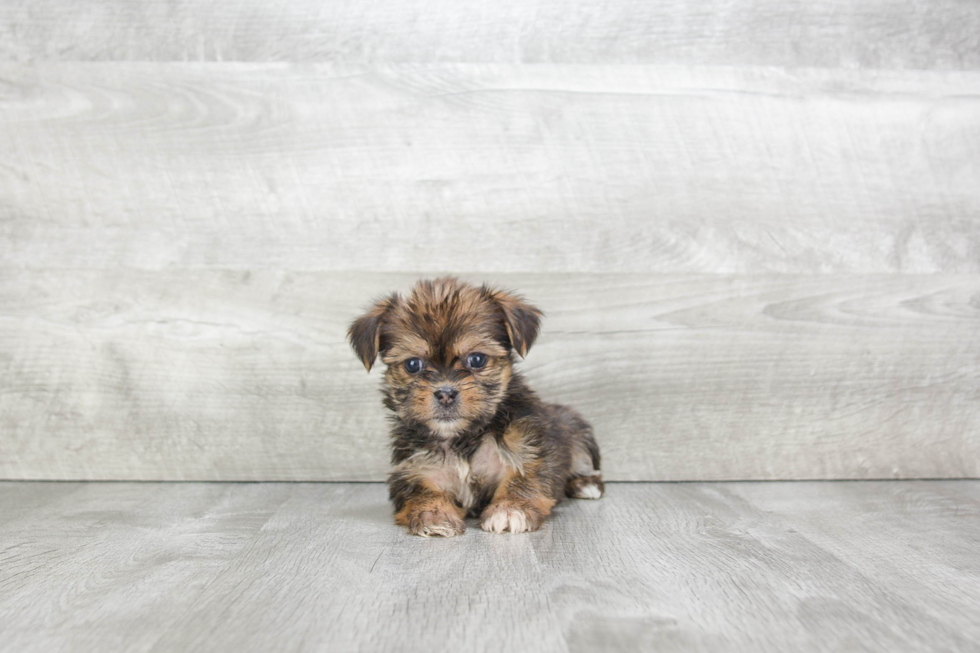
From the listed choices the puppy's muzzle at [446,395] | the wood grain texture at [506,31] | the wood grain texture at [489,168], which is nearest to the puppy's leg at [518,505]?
the puppy's muzzle at [446,395]

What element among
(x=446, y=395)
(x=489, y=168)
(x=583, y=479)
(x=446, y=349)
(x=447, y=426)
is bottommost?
(x=583, y=479)

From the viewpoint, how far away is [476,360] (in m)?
2.54

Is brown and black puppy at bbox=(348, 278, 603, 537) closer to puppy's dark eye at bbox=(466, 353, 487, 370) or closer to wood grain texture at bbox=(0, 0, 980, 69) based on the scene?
puppy's dark eye at bbox=(466, 353, 487, 370)

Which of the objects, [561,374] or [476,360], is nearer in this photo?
[476,360]

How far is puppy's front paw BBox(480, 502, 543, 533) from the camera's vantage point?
245 cm

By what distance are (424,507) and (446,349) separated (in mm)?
496

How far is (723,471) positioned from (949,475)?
95cm

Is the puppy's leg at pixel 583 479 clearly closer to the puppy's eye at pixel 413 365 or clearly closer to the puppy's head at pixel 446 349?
the puppy's head at pixel 446 349

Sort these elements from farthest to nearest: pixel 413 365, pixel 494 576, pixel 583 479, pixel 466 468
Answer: pixel 583 479 < pixel 466 468 < pixel 413 365 < pixel 494 576

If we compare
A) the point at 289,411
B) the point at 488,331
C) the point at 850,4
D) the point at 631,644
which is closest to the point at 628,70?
the point at 850,4

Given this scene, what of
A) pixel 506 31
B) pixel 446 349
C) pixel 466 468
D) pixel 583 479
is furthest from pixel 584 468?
pixel 506 31

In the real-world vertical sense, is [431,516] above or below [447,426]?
below

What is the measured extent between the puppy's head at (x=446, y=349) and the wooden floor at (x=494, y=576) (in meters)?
0.40

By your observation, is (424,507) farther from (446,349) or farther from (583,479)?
(583,479)
